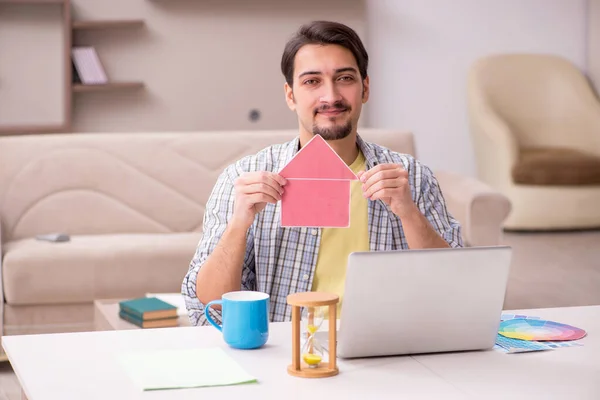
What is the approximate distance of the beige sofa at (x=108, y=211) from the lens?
3406mm

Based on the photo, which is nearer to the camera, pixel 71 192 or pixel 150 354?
pixel 150 354

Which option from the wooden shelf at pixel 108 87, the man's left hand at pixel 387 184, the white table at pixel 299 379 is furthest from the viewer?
the wooden shelf at pixel 108 87

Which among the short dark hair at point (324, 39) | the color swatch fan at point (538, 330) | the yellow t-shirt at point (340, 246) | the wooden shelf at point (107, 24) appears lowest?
the color swatch fan at point (538, 330)

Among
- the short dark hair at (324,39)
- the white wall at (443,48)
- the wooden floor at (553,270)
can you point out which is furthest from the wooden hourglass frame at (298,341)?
the white wall at (443,48)

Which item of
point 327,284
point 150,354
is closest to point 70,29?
point 327,284

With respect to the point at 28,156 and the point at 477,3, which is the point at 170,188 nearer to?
the point at 28,156

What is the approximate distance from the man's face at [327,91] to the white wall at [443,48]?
14.1 feet

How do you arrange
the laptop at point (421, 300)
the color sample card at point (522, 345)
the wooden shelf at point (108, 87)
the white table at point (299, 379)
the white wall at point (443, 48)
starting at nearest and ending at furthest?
the white table at point (299, 379) < the laptop at point (421, 300) < the color sample card at point (522, 345) < the wooden shelf at point (108, 87) < the white wall at point (443, 48)

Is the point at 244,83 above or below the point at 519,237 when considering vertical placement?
above

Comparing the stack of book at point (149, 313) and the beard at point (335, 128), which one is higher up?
the beard at point (335, 128)

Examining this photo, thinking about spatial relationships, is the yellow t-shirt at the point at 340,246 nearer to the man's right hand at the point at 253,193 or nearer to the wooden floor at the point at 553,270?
the man's right hand at the point at 253,193

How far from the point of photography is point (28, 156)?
12.6ft

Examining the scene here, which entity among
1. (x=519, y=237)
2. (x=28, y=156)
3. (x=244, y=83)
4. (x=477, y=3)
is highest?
(x=477, y=3)

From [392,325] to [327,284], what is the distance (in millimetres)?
551
